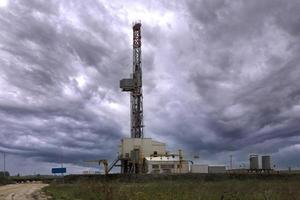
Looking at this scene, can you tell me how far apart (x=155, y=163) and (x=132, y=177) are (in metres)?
26.2

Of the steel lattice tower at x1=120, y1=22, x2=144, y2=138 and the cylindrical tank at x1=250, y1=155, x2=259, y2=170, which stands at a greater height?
the steel lattice tower at x1=120, y1=22, x2=144, y2=138

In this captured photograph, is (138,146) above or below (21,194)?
above

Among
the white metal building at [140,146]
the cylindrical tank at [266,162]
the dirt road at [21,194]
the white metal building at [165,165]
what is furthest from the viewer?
the white metal building at [140,146]

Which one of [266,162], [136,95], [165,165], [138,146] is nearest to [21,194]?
[165,165]

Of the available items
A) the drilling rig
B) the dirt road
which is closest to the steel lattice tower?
the drilling rig

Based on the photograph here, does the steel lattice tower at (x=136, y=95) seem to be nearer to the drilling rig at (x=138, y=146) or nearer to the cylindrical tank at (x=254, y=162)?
the drilling rig at (x=138, y=146)

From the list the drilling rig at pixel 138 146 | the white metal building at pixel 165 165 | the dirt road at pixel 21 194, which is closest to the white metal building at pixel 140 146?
the drilling rig at pixel 138 146

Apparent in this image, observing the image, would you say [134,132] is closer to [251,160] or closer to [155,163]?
[155,163]

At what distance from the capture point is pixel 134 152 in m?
104

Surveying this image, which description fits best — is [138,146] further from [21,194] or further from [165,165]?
[21,194]

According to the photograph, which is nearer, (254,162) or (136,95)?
(254,162)

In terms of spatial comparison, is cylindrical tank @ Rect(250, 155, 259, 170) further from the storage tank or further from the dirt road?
the dirt road

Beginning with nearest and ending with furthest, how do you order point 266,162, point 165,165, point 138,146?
point 266,162
point 165,165
point 138,146

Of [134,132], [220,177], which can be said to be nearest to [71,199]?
[220,177]
